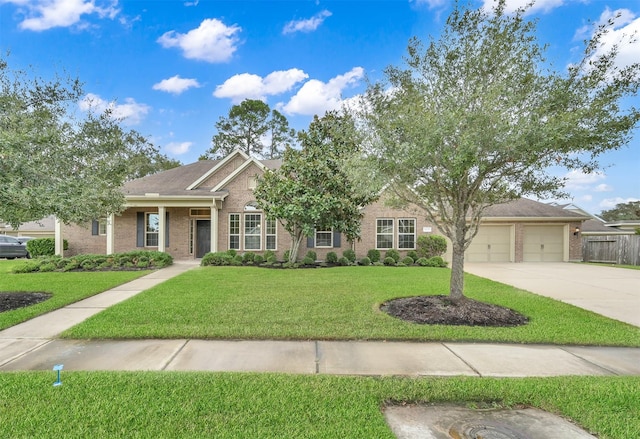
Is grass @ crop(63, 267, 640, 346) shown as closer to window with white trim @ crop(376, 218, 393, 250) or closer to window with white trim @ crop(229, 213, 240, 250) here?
window with white trim @ crop(229, 213, 240, 250)

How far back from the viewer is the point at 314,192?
41.8ft

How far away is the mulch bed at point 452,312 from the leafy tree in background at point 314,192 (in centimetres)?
626

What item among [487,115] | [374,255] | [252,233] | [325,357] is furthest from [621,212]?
[325,357]

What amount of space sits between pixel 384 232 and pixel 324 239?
9.70 ft

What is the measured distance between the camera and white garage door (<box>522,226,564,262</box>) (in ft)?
58.8

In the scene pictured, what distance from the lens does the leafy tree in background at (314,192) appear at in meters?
12.5

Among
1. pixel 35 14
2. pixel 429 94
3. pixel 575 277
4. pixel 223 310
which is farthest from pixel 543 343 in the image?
pixel 35 14

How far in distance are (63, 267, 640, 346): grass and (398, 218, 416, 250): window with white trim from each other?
22.0 feet

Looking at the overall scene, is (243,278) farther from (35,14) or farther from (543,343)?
(35,14)

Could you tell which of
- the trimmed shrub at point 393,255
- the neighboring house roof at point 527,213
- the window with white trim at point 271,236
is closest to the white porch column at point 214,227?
the window with white trim at point 271,236

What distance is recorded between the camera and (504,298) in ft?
24.7

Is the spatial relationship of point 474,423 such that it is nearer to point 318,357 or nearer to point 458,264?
point 318,357

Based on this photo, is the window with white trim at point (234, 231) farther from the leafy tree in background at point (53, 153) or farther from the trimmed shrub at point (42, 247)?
the trimmed shrub at point (42, 247)

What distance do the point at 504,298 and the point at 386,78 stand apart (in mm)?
5509
